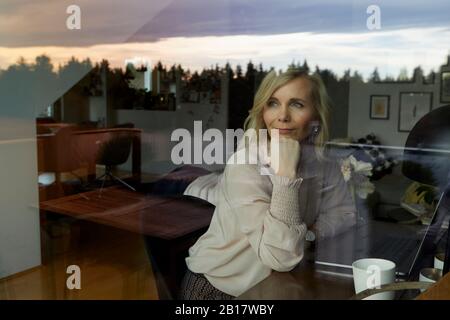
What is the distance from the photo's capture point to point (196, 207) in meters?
1.41

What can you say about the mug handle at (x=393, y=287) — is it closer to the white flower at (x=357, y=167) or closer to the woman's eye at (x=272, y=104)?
→ the woman's eye at (x=272, y=104)

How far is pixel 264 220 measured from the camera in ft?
3.85

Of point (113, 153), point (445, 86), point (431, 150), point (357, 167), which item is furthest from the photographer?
point (445, 86)

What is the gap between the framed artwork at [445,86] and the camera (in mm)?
2378

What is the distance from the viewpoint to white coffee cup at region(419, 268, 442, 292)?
0.82m

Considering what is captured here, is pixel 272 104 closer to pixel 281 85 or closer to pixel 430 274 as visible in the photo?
pixel 281 85

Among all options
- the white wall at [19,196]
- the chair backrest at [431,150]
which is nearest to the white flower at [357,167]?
the chair backrest at [431,150]

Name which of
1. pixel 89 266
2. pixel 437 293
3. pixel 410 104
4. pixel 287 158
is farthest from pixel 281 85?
pixel 410 104

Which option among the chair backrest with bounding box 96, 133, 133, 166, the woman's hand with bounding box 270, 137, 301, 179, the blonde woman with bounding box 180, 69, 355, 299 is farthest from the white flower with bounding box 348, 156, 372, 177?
the chair backrest with bounding box 96, 133, 133, 166

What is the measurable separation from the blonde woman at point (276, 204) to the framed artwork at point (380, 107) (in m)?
1.54

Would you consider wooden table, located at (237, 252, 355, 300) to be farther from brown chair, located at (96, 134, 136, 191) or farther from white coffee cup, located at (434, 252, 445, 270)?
brown chair, located at (96, 134, 136, 191)

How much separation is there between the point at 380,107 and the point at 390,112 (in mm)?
68

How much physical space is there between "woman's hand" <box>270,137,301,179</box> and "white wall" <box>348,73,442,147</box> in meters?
0.90
